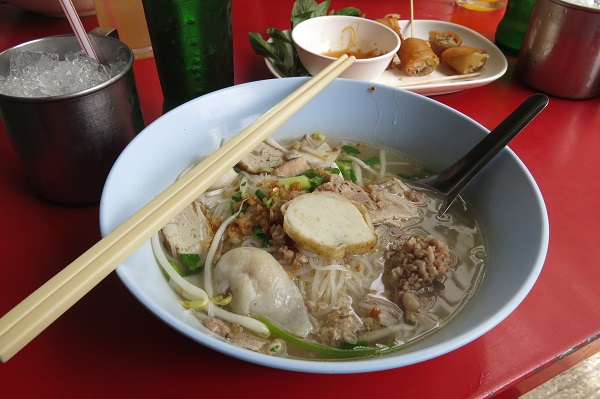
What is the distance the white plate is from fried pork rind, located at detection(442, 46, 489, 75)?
0.05m

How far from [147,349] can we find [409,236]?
0.75 metres

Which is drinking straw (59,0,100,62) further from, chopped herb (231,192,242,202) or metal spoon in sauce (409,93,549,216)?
metal spoon in sauce (409,93,549,216)

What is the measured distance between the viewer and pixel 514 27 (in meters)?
2.22

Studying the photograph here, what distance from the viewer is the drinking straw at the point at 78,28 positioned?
1.16 m

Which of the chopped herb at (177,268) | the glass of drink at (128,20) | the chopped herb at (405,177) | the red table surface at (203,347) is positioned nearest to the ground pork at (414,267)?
the red table surface at (203,347)

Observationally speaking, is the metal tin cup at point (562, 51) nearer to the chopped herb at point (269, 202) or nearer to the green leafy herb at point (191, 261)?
the chopped herb at point (269, 202)

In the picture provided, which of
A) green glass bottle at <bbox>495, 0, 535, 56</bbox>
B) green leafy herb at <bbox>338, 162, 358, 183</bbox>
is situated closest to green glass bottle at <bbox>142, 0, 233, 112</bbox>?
green leafy herb at <bbox>338, 162, 358, 183</bbox>

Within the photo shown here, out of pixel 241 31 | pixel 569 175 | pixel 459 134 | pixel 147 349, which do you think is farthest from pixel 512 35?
pixel 147 349

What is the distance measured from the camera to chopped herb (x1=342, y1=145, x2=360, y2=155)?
1.56 m

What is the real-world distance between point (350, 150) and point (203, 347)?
85 cm

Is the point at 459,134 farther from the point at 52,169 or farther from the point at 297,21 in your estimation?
the point at 52,169

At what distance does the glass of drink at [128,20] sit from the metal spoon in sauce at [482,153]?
1383 mm

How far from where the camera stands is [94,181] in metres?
1.28

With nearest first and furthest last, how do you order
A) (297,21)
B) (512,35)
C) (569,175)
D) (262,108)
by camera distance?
(262,108) < (569,175) < (297,21) < (512,35)
